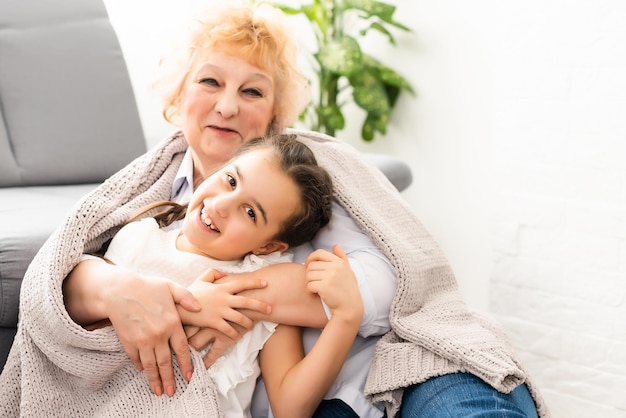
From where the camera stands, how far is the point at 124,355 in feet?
4.10

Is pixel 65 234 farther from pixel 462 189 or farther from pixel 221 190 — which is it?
pixel 462 189

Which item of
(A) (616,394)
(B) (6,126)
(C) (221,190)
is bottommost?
(A) (616,394)

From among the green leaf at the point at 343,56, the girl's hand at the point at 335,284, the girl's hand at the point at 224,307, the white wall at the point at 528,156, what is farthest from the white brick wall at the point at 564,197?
the girl's hand at the point at 224,307

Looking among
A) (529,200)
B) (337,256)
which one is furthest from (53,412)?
(529,200)

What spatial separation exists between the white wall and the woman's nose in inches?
41.6

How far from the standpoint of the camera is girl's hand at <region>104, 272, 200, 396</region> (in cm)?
122

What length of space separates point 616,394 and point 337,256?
4.35 ft

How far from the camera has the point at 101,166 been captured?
2061 millimetres

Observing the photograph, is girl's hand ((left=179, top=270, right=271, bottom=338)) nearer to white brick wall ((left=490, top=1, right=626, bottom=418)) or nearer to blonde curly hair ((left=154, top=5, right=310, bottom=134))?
blonde curly hair ((left=154, top=5, right=310, bottom=134))

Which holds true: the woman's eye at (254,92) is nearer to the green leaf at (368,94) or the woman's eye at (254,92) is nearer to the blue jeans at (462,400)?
the blue jeans at (462,400)

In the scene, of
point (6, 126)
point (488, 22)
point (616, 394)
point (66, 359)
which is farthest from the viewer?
point (488, 22)

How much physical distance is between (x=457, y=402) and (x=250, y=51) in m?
0.74

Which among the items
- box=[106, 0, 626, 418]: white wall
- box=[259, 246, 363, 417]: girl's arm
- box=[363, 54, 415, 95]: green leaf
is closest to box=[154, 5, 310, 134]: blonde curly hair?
box=[259, 246, 363, 417]: girl's arm

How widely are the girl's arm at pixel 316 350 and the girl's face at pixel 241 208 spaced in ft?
0.32
